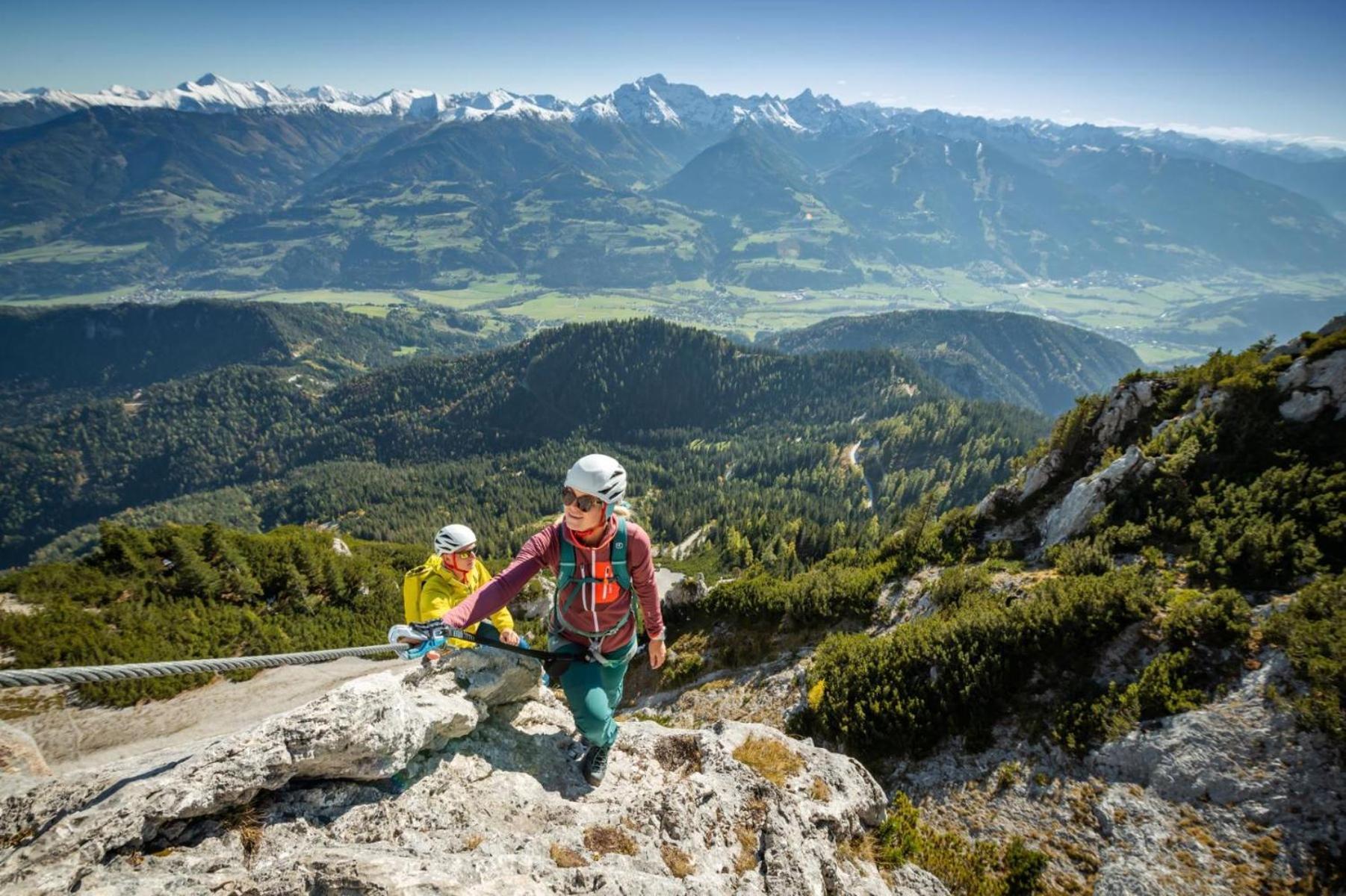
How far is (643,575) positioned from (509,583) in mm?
2067

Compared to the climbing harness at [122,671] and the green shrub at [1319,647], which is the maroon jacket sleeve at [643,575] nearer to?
the climbing harness at [122,671]

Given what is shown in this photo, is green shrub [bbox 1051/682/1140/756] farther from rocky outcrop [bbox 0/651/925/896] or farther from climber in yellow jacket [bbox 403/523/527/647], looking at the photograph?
climber in yellow jacket [bbox 403/523/527/647]

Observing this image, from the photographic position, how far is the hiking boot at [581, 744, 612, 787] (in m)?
9.67

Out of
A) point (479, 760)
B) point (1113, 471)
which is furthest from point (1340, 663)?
point (479, 760)

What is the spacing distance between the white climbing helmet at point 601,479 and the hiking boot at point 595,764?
4.67 meters

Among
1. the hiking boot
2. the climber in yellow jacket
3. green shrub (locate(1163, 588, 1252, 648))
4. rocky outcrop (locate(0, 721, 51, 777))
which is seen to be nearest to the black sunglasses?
the climber in yellow jacket

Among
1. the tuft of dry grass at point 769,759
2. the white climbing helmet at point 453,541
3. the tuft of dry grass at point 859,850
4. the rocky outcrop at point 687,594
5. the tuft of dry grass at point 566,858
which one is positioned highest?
the white climbing helmet at point 453,541

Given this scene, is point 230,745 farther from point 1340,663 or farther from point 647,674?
point 647,674

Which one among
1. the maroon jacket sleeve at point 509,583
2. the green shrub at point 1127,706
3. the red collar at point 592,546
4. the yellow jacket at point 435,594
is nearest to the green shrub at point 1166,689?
the green shrub at point 1127,706

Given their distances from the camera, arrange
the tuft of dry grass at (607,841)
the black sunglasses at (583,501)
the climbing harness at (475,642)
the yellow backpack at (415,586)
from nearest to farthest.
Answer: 1. the climbing harness at (475,642)
2. the black sunglasses at (583,501)
3. the tuft of dry grass at (607,841)
4. the yellow backpack at (415,586)

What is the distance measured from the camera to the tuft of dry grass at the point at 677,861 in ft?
26.8

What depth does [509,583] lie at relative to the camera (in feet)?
27.3

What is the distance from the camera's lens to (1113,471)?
82.4ft

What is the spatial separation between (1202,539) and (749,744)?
18847mm
